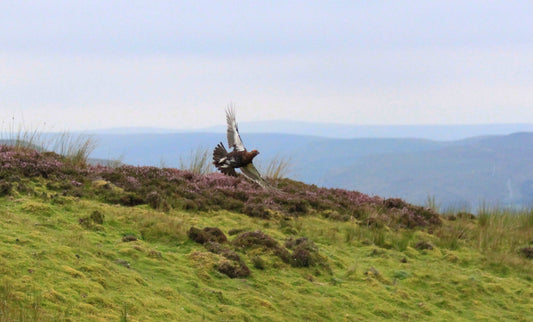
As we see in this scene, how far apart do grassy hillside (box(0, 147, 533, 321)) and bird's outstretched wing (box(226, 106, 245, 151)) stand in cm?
203

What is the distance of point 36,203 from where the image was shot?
11.9 metres

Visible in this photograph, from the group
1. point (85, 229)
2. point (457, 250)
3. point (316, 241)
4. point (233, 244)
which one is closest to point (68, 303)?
point (85, 229)

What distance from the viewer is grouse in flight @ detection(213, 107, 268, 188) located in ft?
43.6

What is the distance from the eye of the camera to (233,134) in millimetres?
14141

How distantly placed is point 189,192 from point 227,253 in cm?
625

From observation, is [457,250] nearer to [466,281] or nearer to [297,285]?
[466,281]

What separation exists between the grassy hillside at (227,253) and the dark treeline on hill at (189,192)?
6 cm

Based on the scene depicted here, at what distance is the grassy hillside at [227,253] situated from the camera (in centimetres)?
792

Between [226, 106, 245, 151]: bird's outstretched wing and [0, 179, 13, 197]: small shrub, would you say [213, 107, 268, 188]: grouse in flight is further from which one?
[0, 179, 13, 197]: small shrub

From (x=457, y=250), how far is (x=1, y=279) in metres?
12.6

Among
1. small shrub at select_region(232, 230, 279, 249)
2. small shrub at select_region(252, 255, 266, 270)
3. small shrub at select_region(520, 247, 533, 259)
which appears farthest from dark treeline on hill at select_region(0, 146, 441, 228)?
small shrub at select_region(252, 255, 266, 270)

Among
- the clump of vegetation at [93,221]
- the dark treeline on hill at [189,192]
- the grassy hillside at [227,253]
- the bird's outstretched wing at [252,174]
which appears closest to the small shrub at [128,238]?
the grassy hillside at [227,253]

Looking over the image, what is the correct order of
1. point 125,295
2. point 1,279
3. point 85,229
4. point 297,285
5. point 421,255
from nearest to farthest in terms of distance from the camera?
point 1,279 < point 125,295 < point 297,285 < point 85,229 < point 421,255

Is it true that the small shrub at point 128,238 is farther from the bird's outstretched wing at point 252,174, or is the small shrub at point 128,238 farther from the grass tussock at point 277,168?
the grass tussock at point 277,168
